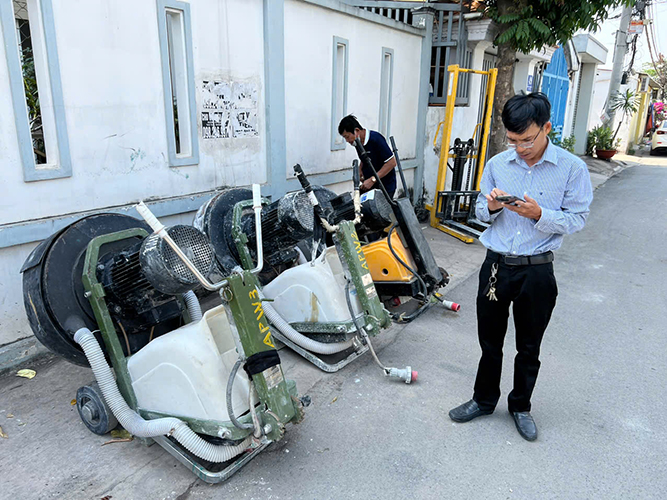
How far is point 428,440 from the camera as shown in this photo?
9.12ft

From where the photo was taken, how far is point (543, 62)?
1143 cm

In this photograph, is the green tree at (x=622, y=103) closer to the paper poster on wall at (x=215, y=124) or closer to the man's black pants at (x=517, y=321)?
the paper poster on wall at (x=215, y=124)

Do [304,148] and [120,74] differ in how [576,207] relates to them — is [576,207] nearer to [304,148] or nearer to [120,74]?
[120,74]

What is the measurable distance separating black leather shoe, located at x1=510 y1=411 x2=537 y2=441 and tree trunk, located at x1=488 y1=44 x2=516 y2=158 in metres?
5.19

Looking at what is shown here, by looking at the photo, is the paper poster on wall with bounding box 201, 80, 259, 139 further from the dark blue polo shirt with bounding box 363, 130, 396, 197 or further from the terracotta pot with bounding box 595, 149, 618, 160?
the terracotta pot with bounding box 595, 149, 618, 160

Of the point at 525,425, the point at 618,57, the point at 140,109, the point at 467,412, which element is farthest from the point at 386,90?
the point at 618,57

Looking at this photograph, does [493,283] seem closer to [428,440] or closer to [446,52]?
[428,440]

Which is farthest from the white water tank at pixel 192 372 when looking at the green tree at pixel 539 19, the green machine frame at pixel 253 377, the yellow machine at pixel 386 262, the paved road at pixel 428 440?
the green tree at pixel 539 19

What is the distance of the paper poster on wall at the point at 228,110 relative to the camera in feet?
14.6

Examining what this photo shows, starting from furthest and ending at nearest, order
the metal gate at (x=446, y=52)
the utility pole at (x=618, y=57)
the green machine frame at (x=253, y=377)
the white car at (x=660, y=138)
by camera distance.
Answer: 1. the white car at (x=660, y=138)
2. the utility pole at (x=618, y=57)
3. the metal gate at (x=446, y=52)
4. the green machine frame at (x=253, y=377)

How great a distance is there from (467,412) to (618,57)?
56.7ft

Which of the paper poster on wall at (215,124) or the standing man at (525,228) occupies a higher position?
the paper poster on wall at (215,124)

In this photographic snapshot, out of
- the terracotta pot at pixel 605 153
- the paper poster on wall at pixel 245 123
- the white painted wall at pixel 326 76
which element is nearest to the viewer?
the paper poster on wall at pixel 245 123

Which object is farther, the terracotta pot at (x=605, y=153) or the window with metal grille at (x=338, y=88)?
the terracotta pot at (x=605, y=153)
